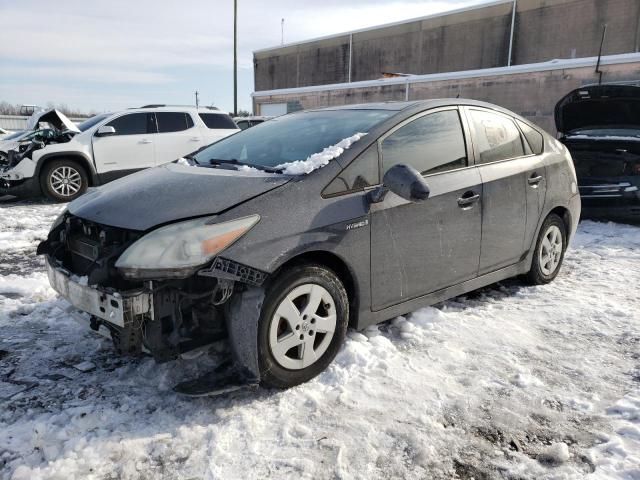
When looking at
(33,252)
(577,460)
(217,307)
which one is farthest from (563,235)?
(33,252)

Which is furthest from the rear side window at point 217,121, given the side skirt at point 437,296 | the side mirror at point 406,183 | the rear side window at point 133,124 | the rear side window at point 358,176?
the side mirror at point 406,183

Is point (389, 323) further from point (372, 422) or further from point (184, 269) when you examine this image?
point (184, 269)

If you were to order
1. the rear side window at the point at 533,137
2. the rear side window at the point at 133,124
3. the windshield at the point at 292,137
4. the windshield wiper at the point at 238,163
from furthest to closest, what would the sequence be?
the rear side window at the point at 133,124 → the rear side window at the point at 533,137 → the windshield at the point at 292,137 → the windshield wiper at the point at 238,163

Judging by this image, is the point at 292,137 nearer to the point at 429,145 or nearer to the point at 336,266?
the point at 429,145

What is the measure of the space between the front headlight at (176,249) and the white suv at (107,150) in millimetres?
7873

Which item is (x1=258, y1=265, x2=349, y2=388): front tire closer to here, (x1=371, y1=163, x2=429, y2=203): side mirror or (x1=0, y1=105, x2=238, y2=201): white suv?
(x1=371, y1=163, x2=429, y2=203): side mirror

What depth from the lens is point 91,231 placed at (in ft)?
9.57

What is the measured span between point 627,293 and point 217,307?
3.67 meters

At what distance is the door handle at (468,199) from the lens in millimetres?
3584

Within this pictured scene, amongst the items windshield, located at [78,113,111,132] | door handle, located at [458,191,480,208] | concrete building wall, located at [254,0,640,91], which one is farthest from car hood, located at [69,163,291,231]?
concrete building wall, located at [254,0,640,91]

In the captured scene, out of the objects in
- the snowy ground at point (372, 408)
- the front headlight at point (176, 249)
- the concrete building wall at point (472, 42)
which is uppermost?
the concrete building wall at point (472, 42)

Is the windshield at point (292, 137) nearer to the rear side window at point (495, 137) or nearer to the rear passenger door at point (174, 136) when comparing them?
the rear side window at point (495, 137)

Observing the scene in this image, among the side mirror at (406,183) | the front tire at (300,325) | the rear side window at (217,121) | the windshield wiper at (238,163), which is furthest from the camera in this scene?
the rear side window at (217,121)

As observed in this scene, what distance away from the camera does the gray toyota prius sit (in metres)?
2.55
